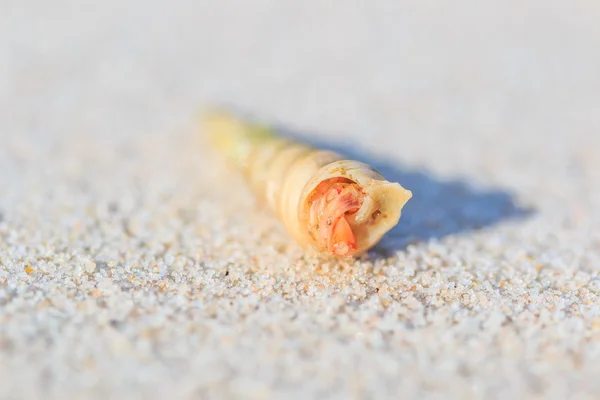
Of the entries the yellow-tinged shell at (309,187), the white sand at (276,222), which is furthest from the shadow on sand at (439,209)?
the yellow-tinged shell at (309,187)

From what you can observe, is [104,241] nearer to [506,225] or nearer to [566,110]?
[506,225]

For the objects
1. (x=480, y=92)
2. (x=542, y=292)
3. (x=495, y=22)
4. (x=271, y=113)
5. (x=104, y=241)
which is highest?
(x=495, y=22)

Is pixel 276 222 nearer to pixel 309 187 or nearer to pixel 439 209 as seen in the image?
pixel 309 187

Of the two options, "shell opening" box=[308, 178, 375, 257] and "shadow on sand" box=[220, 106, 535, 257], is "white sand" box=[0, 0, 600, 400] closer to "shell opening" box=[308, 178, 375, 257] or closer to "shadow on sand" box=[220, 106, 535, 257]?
"shadow on sand" box=[220, 106, 535, 257]

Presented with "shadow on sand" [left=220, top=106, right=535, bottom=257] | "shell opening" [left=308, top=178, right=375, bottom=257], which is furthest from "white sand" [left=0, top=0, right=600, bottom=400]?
"shell opening" [left=308, top=178, right=375, bottom=257]

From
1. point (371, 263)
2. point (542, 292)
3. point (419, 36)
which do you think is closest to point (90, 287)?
point (371, 263)

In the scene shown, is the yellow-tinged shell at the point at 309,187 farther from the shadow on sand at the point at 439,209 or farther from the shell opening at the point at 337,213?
the shadow on sand at the point at 439,209
